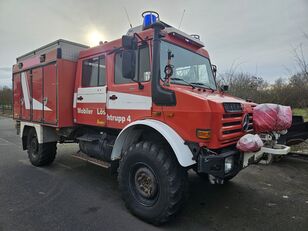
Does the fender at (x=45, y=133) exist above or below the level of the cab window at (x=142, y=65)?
below

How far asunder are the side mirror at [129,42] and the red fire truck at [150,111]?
→ 1 cm

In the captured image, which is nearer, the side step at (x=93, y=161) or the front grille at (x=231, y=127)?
the front grille at (x=231, y=127)

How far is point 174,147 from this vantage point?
299cm

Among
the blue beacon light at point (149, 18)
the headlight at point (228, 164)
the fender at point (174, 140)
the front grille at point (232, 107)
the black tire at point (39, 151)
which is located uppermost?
the blue beacon light at point (149, 18)

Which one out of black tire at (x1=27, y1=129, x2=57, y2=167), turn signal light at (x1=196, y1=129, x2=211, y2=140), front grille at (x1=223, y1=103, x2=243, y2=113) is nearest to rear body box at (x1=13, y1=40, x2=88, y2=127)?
black tire at (x1=27, y1=129, x2=57, y2=167)

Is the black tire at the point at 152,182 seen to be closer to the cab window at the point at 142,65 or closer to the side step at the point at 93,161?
the side step at the point at 93,161

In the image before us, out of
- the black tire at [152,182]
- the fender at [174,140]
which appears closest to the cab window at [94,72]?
the fender at [174,140]

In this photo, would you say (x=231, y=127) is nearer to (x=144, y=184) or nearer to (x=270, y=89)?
(x=144, y=184)

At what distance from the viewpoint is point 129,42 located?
132 inches

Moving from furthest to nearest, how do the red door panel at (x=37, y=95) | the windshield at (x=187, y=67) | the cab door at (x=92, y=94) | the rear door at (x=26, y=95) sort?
the rear door at (x=26, y=95) → the red door panel at (x=37, y=95) → the cab door at (x=92, y=94) → the windshield at (x=187, y=67)

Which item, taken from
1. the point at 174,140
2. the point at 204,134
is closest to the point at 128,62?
the point at 174,140

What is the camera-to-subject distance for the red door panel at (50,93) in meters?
5.12

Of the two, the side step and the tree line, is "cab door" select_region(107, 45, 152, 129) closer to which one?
the side step

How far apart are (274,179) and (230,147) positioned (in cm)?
255
